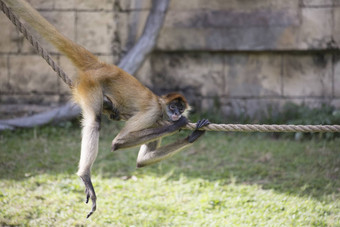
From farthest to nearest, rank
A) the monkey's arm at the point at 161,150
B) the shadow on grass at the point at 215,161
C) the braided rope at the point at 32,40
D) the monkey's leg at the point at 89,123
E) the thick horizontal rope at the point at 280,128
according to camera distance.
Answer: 1. the shadow on grass at the point at 215,161
2. the monkey's arm at the point at 161,150
3. the monkey's leg at the point at 89,123
4. the braided rope at the point at 32,40
5. the thick horizontal rope at the point at 280,128

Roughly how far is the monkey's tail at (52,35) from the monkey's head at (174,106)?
878mm

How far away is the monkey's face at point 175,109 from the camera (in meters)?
4.82

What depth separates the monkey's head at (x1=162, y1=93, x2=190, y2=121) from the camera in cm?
484

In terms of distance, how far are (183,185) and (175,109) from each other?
1841 millimetres

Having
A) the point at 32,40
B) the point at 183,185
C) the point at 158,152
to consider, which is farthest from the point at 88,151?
the point at 183,185

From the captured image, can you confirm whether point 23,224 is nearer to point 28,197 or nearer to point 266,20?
point 28,197

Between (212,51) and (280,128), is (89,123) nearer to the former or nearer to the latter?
(280,128)

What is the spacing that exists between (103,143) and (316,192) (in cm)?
390

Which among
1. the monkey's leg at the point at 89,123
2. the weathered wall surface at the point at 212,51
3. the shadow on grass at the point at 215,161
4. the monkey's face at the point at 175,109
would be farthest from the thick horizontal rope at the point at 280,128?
the weathered wall surface at the point at 212,51

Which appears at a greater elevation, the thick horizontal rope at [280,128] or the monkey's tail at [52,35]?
the monkey's tail at [52,35]

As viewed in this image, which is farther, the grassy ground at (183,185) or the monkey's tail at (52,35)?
the grassy ground at (183,185)

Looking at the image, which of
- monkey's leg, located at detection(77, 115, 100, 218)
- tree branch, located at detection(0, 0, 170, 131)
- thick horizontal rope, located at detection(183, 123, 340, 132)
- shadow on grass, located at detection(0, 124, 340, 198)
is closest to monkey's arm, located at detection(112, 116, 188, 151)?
monkey's leg, located at detection(77, 115, 100, 218)

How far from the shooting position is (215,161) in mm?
7426

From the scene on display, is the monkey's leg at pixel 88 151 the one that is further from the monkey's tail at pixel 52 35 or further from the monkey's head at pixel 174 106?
the monkey's head at pixel 174 106
